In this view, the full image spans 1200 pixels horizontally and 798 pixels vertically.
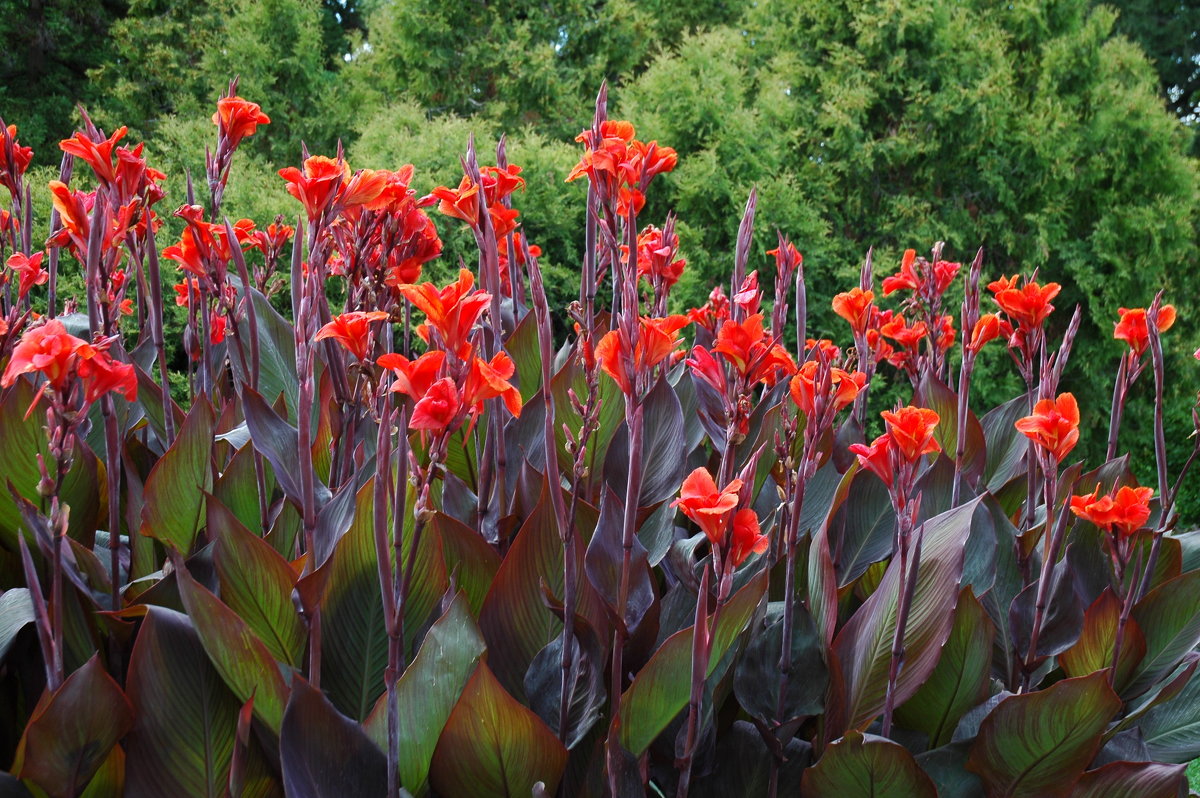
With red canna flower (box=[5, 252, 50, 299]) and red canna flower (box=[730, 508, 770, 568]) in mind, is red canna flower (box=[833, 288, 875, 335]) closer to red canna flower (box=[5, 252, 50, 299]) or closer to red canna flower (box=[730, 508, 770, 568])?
red canna flower (box=[730, 508, 770, 568])

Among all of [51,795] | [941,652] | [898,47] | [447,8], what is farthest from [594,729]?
[447,8]

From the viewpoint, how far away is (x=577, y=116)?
24.5ft

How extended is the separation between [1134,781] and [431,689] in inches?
31.3

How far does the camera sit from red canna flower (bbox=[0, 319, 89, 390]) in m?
0.82

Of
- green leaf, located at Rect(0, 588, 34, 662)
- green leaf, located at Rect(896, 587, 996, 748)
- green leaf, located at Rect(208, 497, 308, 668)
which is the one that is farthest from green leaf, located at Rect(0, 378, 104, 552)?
green leaf, located at Rect(896, 587, 996, 748)

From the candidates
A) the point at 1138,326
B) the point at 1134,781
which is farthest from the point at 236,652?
the point at 1138,326

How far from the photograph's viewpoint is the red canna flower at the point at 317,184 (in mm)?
1026

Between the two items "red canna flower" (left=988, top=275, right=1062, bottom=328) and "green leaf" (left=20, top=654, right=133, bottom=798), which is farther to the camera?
"red canna flower" (left=988, top=275, right=1062, bottom=328)

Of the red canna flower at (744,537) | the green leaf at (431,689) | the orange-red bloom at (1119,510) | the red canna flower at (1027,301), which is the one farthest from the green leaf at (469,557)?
the red canna flower at (1027,301)

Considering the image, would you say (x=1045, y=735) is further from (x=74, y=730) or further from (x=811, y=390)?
(x=74, y=730)

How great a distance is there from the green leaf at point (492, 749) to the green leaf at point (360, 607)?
0.17 metres

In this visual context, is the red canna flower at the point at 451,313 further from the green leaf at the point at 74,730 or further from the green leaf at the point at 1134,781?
the green leaf at the point at 1134,781

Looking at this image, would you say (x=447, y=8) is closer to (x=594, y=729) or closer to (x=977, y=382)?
(x=977, y=382)

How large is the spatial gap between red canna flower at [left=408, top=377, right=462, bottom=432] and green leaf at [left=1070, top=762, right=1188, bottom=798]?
838 millimetres
